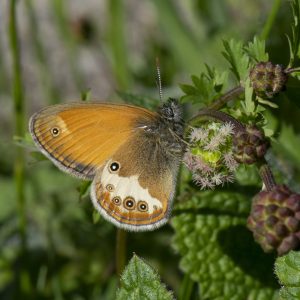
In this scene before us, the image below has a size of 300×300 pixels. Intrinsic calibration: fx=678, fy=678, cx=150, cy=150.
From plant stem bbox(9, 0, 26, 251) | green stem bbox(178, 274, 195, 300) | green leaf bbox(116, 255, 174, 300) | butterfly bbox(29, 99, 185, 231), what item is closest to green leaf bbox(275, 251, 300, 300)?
green leaf bbox(116, 255, 174, 300)

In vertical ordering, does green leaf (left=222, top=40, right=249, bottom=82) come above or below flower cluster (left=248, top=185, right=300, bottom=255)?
above

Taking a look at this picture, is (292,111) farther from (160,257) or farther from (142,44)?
A: (142,44)

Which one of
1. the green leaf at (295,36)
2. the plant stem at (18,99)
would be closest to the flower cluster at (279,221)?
the green leaf at (295,36)

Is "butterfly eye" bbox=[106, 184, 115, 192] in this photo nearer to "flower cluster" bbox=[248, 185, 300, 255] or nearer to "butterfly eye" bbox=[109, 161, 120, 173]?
"butterfly eye" bbox=[109, 161, 120, 173]

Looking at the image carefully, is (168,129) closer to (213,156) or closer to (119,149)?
(119,149)

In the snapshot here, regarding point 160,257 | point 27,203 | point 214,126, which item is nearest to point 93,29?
point 27,203

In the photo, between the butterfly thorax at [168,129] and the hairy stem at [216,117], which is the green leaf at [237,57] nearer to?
the hairy stem at [216,117]
